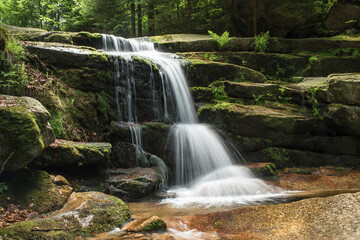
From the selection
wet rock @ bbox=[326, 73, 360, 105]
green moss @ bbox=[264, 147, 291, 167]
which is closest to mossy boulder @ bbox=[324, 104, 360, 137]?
wet rock @ bbox=[326, 73, 360, 105]

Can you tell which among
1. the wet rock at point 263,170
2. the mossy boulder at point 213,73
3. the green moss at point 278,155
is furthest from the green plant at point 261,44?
the wet rock at point 263,170

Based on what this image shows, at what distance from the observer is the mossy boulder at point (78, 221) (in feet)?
10.8

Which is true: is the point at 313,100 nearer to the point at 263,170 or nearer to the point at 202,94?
the point at 263,170

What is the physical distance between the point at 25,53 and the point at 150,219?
5871 millimetres

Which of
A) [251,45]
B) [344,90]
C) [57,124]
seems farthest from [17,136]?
[251,45]

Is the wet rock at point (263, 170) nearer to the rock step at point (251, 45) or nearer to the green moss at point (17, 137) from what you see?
the green moss at point (17, 137)

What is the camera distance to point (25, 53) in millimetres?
7020

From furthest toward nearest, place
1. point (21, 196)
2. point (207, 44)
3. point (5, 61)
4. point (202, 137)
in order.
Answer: point (207, 44) < point (202, 137) < point (5, 61) < point (21, 196)

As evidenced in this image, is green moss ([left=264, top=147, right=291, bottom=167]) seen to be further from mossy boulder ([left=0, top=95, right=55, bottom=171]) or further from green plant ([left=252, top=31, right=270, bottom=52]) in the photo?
mossy boulder ([left=0, top=95, right=55, bottom=171])

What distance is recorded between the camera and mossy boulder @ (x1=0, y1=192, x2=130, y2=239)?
3.30 metres

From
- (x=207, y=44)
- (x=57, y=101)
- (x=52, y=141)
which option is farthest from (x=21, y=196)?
(x=207, y=44)

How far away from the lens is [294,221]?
360 cm

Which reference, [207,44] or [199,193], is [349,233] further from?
[207,44]

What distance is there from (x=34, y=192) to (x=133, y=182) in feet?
6.78
